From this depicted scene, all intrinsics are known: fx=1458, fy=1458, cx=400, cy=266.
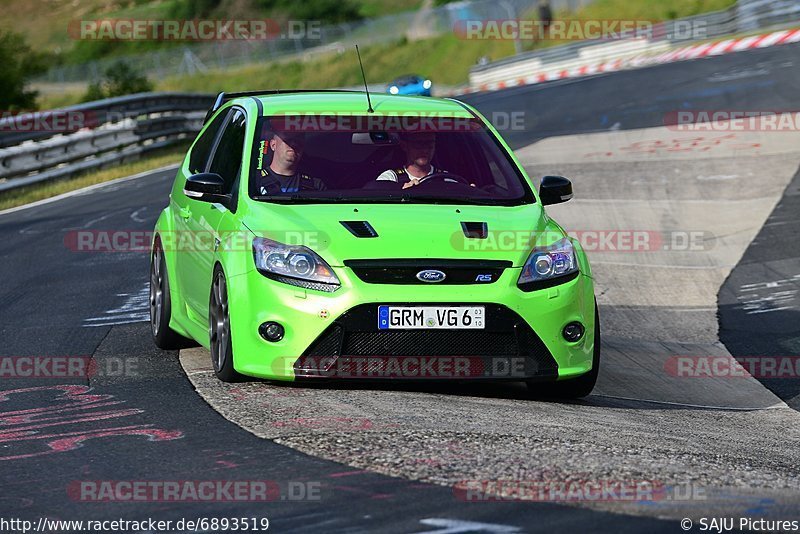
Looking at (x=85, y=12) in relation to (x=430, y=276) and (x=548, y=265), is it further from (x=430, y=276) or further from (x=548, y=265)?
(x=430, y=276)

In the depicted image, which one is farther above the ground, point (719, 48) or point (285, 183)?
point (719, 48)

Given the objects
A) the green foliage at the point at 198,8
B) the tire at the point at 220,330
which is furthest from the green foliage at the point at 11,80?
the green foliage at the point at 198,8

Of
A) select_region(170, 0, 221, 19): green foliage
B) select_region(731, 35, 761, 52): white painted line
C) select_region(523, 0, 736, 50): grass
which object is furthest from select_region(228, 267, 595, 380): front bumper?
select_region(170, 0, 221, 19): green foliage

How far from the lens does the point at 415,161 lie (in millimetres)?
8234

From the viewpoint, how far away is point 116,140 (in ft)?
82.2

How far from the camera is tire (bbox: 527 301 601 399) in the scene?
25.3 ft

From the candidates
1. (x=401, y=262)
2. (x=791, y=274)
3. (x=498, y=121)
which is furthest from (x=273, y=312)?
(x=498, y=121)

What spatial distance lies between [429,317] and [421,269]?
0.81 feet

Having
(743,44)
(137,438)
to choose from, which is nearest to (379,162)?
(137,438)

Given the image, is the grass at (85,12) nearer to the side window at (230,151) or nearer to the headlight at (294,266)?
the side window at (230,151)

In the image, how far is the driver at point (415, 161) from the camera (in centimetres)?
810

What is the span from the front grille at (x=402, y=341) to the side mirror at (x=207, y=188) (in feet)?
4.19

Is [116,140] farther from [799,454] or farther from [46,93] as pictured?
[46,93]
